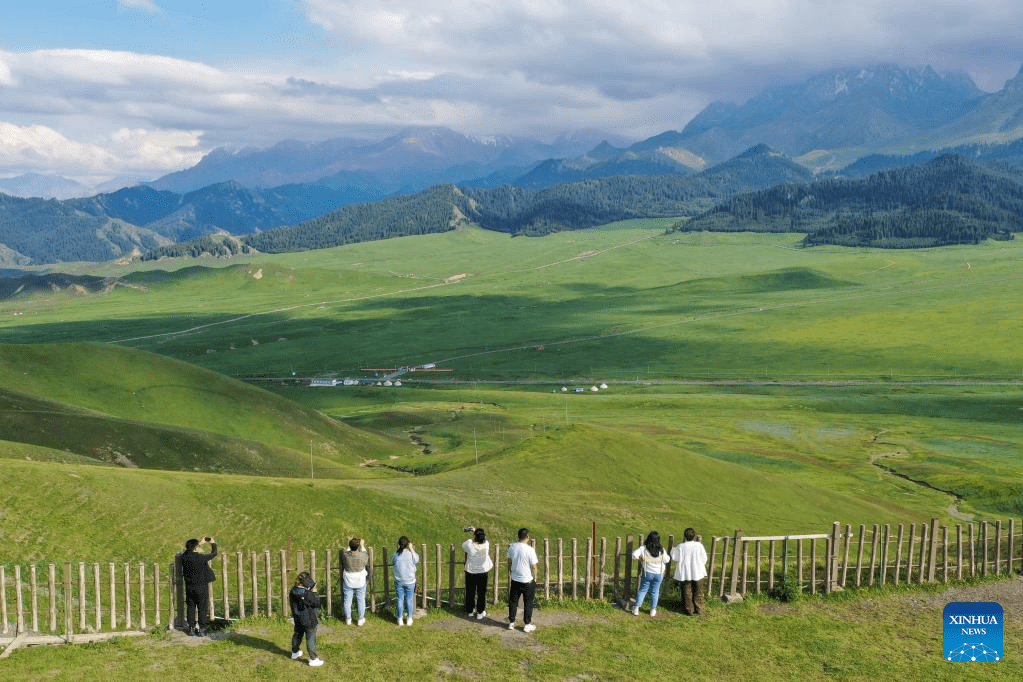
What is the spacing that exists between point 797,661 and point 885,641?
14.7ft

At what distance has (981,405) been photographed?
162 m

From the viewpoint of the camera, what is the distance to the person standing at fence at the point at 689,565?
33.8 m

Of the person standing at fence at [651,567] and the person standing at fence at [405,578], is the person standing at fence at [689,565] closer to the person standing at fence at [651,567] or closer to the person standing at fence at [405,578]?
the person standing at fence at [651,567]

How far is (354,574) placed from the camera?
106 feet

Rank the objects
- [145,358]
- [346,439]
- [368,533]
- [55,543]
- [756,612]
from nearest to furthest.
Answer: [756,612] → [55,543] → [368,533] → [346,439] → [145,358]

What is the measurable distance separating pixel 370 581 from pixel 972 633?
22.7 m

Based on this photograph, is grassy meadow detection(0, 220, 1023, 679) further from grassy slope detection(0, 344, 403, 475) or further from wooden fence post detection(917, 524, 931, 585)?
wooden fence post detection(917, 524, 931, 585)

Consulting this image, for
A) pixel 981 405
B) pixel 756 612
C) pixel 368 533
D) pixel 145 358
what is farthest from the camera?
pixel 981 405

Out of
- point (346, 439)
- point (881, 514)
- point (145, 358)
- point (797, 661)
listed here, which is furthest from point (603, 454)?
point (145, 358)

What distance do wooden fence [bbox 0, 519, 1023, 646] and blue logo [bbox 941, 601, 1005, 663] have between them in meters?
3.02

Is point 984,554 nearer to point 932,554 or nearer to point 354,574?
point 932,554

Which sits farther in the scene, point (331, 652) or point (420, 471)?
point (420, 471)

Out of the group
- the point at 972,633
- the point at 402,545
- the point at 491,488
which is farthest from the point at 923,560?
the point at 491,488

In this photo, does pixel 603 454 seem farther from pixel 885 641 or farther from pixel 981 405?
pixel 981 405
